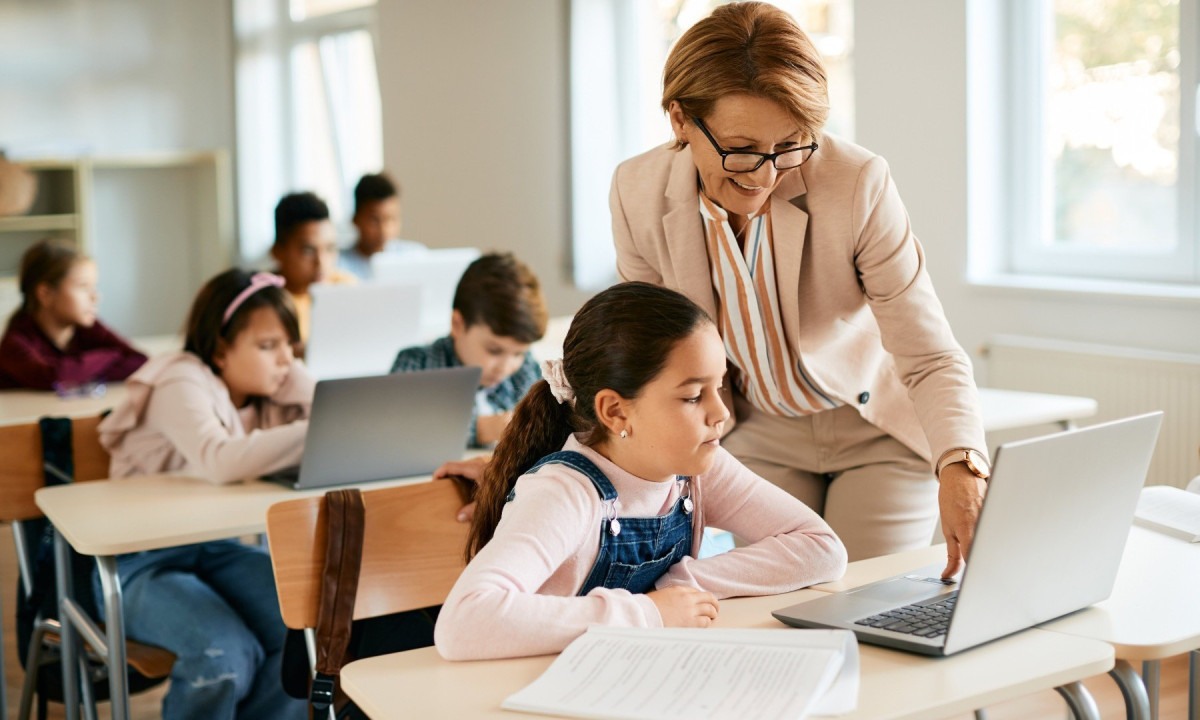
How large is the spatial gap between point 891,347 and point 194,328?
1.44m

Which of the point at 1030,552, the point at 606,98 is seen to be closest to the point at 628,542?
the point at 1030,552

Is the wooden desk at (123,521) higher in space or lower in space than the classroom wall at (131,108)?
lower

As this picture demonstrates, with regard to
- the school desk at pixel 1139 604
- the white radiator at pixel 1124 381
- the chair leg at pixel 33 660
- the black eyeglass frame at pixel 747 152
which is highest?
the black eyeglass frame at pixel 747 152

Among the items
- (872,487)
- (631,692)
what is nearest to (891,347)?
(872,487)

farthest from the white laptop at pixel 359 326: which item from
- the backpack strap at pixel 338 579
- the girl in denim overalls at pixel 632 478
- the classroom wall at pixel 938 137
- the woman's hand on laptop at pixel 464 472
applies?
the girl in denim overalls at pixel 632 478

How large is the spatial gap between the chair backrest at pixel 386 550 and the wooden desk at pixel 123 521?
34 centimetres

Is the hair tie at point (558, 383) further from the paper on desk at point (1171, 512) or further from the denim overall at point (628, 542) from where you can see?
the paper on desk at point (1171, 512)

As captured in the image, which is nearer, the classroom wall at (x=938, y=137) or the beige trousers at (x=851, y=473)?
the beige trousers at (x=851, y=473)

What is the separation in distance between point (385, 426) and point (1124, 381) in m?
1.97

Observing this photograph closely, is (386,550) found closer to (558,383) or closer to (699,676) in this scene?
(558,383)

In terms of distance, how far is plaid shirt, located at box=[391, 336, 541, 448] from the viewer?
108 inches

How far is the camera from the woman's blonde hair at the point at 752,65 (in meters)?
1.50

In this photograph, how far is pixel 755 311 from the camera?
1.75 metres

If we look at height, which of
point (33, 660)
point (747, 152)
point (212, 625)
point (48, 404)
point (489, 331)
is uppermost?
point (747, 152)
